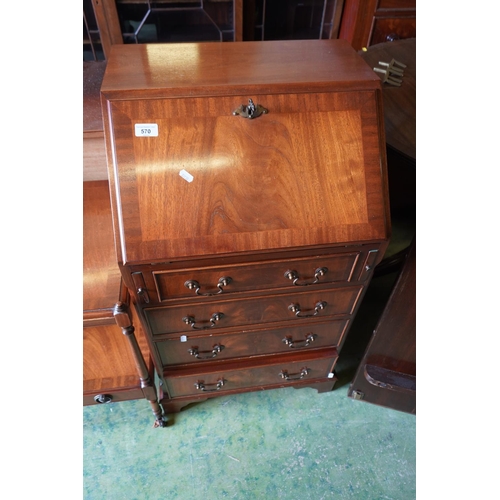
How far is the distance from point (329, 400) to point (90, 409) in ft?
3.09

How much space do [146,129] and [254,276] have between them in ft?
1.45

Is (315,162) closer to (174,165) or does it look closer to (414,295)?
(174,165)

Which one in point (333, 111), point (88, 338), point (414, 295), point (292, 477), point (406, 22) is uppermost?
point (406, 22)

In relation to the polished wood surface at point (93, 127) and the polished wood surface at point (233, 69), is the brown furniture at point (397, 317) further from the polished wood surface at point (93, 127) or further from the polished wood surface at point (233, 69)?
Result: the polished wood surface at point (93, 127)

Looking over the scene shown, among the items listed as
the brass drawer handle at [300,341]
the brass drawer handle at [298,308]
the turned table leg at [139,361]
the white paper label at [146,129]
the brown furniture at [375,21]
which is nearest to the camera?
the white paper label at [146,129]

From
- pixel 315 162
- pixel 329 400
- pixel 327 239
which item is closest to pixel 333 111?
pixel 315 162

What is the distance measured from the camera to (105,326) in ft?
3.81

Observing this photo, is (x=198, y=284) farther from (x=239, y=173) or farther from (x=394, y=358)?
(x=394, y=358)

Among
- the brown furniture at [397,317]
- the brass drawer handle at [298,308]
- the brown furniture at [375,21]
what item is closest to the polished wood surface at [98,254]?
the brass drawer handle at [298,308]

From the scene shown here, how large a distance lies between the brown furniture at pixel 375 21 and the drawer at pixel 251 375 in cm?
159

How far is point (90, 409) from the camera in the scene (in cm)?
149

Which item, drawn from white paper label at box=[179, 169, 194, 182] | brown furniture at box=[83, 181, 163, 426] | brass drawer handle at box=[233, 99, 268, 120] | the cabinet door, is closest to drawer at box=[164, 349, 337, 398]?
brown furniture at box=[83, 181, 163, 426]

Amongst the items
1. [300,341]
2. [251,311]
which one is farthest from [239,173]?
[300,341]

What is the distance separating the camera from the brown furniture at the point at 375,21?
192 centimetres
